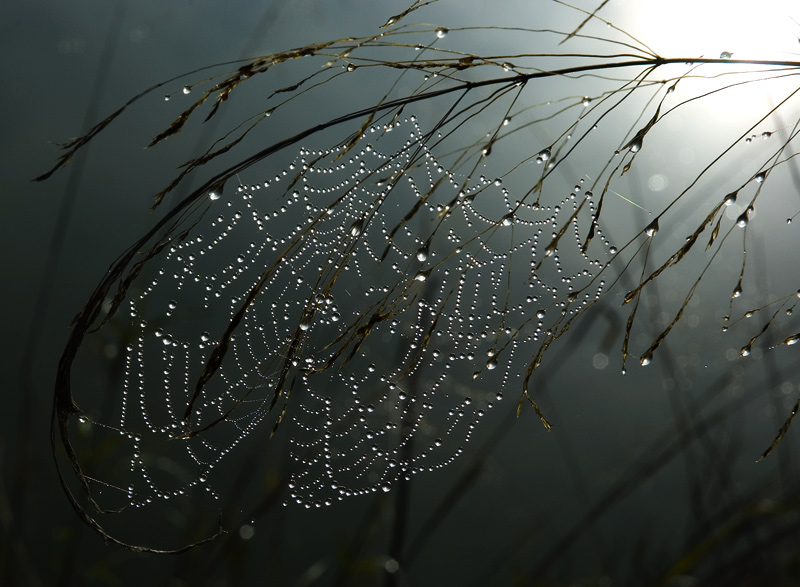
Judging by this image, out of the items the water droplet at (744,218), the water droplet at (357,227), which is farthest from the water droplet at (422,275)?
the water droplet at (744,218)

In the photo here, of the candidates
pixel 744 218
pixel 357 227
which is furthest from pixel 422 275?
pixel 744 218

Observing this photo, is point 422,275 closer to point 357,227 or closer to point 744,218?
point 357,227

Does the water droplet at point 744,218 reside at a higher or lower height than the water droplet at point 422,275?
higher

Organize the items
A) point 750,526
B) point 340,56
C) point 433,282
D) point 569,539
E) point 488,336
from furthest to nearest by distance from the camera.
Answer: point 488,336
point 433,282
point 569,539
point 750,526
point 340,56

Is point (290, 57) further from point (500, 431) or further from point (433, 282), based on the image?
point (500, 431)

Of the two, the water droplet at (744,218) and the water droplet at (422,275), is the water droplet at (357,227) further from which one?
the water droplet at (744,218)

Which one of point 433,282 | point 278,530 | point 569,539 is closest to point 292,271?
point 433,282

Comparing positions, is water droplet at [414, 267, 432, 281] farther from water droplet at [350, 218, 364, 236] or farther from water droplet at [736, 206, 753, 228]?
water droplet at [736, 206, 753, 228]

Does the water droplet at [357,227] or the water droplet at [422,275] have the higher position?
the water droplet at [357,227]

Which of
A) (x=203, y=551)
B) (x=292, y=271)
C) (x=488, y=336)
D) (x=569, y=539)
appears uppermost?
(x=292, y=271)

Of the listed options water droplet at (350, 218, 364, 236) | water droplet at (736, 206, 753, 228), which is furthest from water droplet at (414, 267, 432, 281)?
water droplet at (736, 206, 753, 228)

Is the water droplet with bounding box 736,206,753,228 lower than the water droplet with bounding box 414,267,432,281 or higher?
higher
